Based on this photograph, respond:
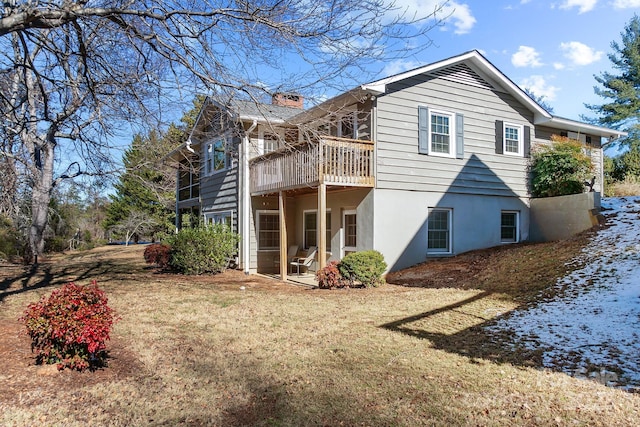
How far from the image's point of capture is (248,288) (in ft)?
37.0

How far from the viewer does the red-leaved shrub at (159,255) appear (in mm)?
15484

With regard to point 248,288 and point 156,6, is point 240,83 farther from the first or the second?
point 248,288

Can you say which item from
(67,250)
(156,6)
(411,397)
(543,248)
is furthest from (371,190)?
(67,250)

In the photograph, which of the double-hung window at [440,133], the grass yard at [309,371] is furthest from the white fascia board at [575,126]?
the grass yard at [309,371]

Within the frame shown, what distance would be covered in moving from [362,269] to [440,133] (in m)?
5.31

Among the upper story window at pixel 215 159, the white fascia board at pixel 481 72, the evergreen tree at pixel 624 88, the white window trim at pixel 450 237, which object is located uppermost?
the evergreen tree at pixel 624 88

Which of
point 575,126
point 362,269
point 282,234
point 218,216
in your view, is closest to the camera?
point 362,269

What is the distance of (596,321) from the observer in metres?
6.44

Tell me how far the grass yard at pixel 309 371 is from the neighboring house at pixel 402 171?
138 inches

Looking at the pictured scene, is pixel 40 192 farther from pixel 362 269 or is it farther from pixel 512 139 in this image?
pixel 512 139

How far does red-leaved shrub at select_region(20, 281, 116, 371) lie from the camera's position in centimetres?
464

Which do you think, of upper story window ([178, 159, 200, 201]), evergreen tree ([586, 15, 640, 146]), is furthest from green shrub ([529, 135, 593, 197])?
evergreen tree ([586, 15, 640, 146])

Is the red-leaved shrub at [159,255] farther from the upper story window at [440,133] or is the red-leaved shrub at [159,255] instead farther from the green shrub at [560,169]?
the green shrub at [560,169]

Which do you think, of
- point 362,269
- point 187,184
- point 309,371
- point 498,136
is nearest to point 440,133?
point 498,136
